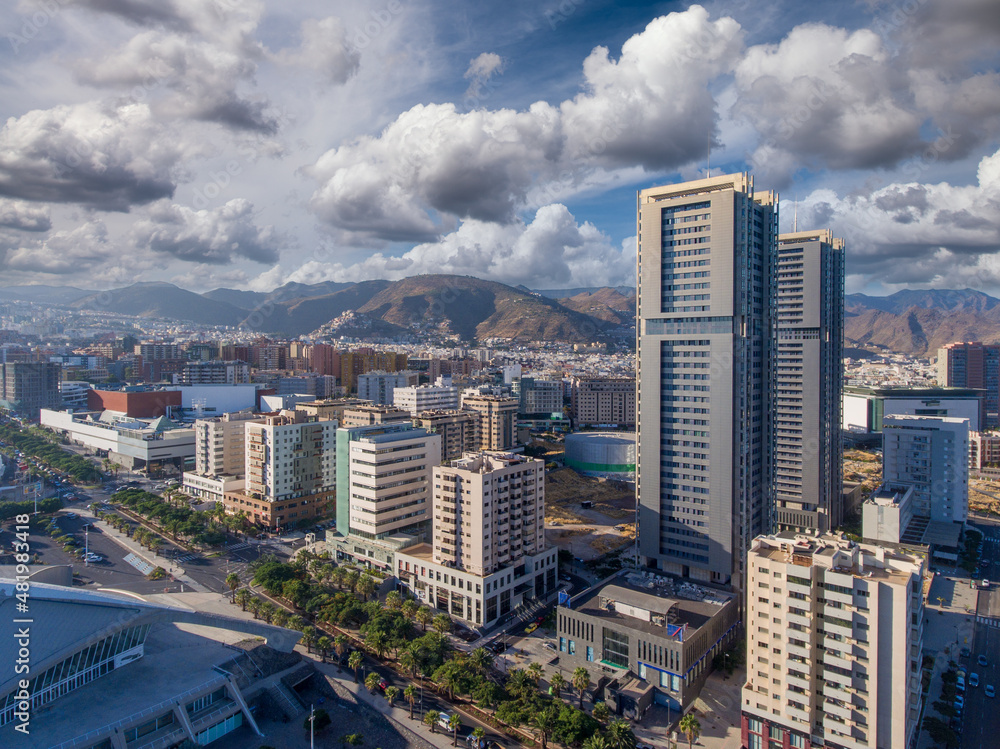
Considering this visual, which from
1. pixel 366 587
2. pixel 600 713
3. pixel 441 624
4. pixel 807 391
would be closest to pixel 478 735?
pixel 600 713

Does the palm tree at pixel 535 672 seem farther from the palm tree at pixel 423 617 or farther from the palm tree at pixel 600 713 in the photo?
the palm tree at pixel 423 617

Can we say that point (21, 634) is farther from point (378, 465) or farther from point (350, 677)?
→ point (378, 465)

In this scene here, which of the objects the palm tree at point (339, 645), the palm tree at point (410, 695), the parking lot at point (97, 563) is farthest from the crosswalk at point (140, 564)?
the palm tree at point (410, 695)

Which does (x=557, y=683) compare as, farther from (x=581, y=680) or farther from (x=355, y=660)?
(x=355, y=660)

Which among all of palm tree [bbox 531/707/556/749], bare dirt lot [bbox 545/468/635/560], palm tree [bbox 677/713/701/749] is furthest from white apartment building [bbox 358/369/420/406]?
palm tree [bbox 677/713/701/749]

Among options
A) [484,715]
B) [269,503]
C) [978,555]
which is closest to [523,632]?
[484,715]
